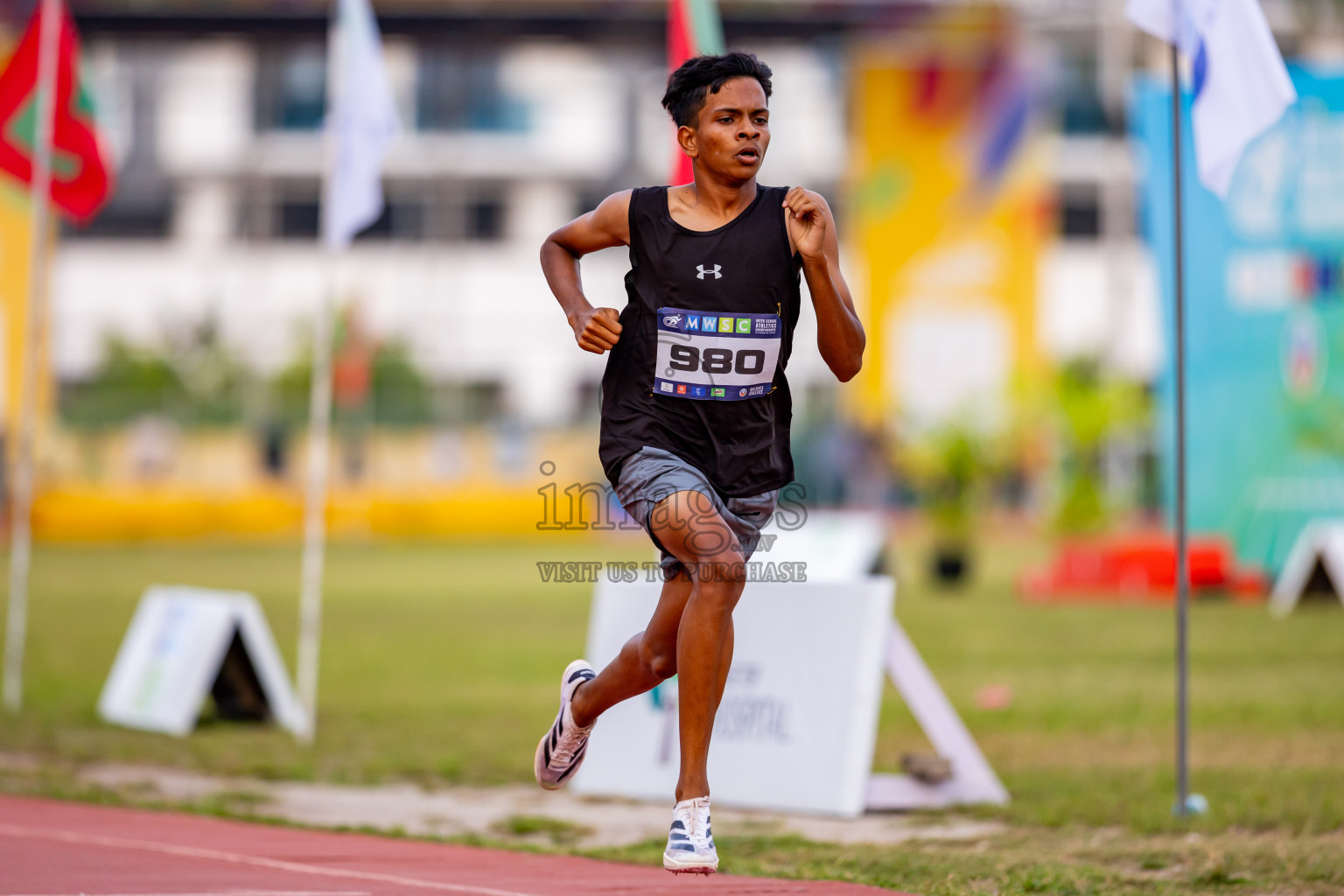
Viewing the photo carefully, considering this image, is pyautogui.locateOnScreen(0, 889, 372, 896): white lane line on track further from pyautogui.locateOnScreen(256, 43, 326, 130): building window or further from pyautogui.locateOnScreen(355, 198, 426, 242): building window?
pyautogui.locateOnScreen(355, 198, 426, 242): building window

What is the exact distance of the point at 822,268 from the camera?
462 centimetres

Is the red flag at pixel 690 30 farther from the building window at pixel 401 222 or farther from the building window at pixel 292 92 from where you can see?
the building window at pixel 401 222

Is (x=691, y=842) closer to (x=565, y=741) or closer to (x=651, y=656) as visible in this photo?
(x=651, y=656)

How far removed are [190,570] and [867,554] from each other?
1123 centimetres

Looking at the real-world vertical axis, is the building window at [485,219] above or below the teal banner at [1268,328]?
above

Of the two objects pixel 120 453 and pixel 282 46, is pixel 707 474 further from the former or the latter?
pixel 282 46

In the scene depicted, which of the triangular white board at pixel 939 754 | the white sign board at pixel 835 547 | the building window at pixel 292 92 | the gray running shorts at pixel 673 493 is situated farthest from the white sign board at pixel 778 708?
the building window at pixel 292 92

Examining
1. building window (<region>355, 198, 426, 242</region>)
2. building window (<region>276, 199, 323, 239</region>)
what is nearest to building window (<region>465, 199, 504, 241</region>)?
building window (<region>355, 198, 426, 242</region>)

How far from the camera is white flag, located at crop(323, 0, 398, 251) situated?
30.7ft

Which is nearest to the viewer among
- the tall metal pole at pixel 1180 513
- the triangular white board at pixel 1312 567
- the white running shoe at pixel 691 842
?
the white running shoe at pixel 691 842

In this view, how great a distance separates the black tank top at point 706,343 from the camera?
470cm

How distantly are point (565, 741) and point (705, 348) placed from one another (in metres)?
1.42

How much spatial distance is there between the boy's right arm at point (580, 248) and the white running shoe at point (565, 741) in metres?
1.12

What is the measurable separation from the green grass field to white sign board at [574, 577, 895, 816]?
67 centimetres
